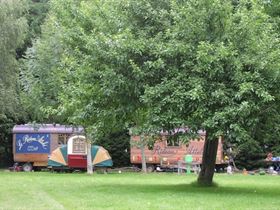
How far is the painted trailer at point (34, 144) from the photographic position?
3622 centimetres

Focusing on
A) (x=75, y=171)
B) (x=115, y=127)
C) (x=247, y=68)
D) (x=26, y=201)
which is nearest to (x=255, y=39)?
(x=247, y=68)

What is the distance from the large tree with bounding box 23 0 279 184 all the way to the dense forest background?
57 millimetres

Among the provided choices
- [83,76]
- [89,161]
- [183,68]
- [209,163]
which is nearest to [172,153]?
[89,161]

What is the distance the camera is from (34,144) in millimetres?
36281

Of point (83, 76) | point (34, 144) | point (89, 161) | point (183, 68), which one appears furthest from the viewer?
point (34, 144)

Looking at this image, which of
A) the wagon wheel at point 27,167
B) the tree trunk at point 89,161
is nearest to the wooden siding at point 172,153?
the tree trunk at point 89,161

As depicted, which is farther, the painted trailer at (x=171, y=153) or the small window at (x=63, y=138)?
the small window at (x=63, y=138)

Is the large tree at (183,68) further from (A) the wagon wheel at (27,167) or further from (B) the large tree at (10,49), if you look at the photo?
(A) the wagon wheel at (27,167)

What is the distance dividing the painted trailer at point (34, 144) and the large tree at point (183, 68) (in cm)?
1808

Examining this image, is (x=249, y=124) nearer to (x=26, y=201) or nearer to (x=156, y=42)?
(x=156, y=42)

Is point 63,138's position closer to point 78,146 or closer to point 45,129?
point 45,129

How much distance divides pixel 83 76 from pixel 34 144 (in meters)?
Answer: 19.0

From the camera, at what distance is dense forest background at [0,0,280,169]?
56.6 ft

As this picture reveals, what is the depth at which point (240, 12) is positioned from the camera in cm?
1727
